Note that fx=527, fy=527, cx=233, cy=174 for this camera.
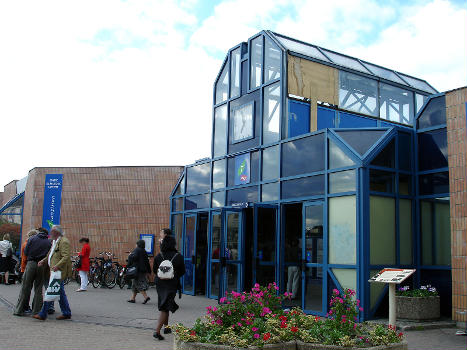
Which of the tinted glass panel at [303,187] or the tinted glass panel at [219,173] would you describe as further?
the tinted glass panel at [219,173]

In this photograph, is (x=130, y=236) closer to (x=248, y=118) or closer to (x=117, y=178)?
(x=117, y=178)

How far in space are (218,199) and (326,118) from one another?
3.81 meters

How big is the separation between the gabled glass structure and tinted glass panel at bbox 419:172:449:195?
22 millimetres

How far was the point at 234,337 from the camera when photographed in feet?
20.8

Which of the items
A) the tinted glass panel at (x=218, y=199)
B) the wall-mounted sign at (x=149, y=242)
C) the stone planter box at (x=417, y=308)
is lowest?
the stone planter box at (x=417, y=308)

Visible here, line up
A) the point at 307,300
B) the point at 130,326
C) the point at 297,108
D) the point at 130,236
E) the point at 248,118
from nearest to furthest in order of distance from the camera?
the point at 130,326 → the point at 307,300 → the point at 297,108 → the point at 248,118 → the point at 130,236

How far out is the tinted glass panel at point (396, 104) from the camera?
50.0 ft

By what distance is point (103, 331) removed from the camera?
859 cm

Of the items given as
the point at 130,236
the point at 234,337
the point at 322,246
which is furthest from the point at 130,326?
the point at 130,236

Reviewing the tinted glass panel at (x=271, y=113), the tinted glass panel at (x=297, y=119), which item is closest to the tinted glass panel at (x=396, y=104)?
the tinted glass panel at (x=297, y=119)

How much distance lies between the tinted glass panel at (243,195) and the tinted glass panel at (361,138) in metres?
3.29

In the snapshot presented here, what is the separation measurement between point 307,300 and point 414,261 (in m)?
2.38

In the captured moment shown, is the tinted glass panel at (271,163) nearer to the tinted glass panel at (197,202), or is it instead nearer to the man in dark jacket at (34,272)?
the tinted glass panel at (197,202)

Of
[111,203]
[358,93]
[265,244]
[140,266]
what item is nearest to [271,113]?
[358,93]
